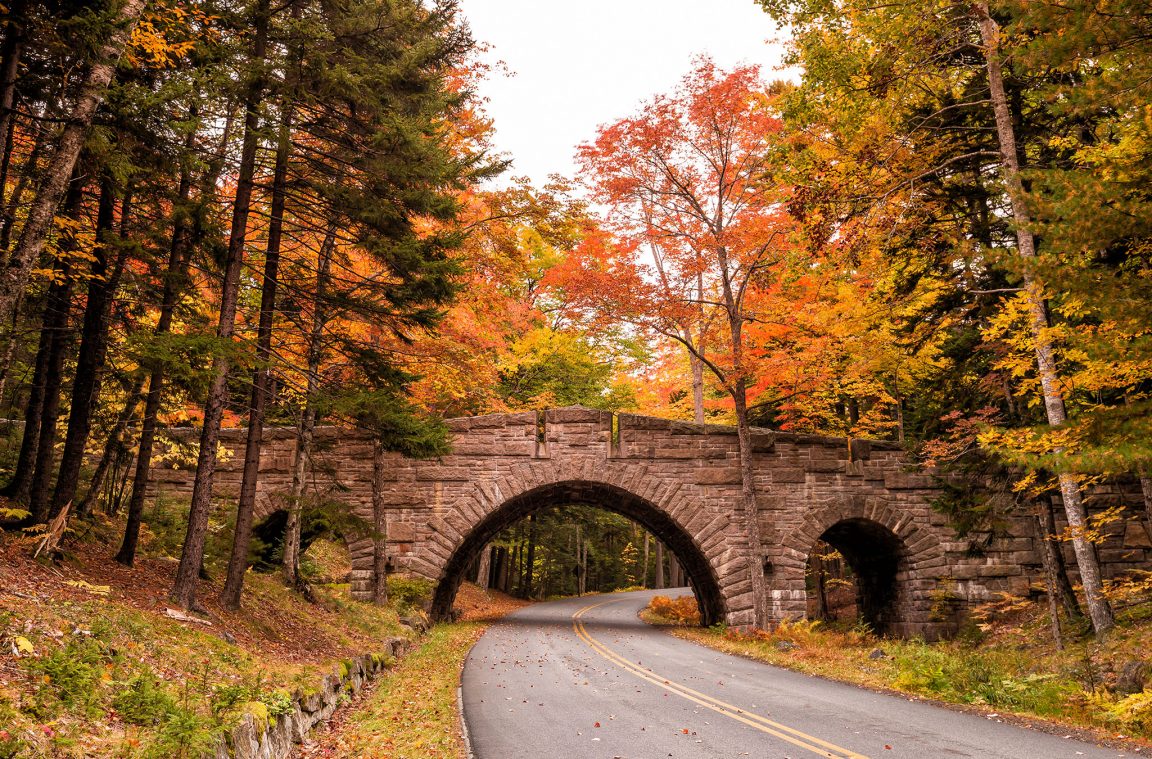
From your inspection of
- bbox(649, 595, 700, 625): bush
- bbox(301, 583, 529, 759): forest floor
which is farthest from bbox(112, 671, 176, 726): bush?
bbox(649, 595, 700, 625): bush

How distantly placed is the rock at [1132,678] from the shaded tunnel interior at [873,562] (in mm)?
10442

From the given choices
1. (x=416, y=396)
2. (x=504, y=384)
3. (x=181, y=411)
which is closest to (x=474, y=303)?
(x=416, y=396)

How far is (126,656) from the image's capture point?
5.24 metres

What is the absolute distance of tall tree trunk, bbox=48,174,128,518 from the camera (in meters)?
7.88

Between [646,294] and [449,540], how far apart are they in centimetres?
795

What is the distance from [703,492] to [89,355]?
544 inches

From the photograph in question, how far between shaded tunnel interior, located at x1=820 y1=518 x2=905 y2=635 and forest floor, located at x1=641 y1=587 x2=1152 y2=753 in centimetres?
280

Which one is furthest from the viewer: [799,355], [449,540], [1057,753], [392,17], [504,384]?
[504,384]

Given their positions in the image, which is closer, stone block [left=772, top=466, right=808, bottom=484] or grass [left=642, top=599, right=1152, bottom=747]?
grass [left=642, top=599, right=1152, bottom=747]

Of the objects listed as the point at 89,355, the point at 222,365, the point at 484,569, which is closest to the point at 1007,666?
the point at 222,365

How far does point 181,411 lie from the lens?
12016 mm

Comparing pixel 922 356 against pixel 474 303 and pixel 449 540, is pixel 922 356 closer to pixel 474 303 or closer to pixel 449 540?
pixel 474 303

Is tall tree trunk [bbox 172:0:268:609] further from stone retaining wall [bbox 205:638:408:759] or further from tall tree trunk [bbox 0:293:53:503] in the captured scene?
stone retaining wall [bbox 205:638:408:759]

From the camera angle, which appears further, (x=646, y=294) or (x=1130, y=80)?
(x=646, y=294)
